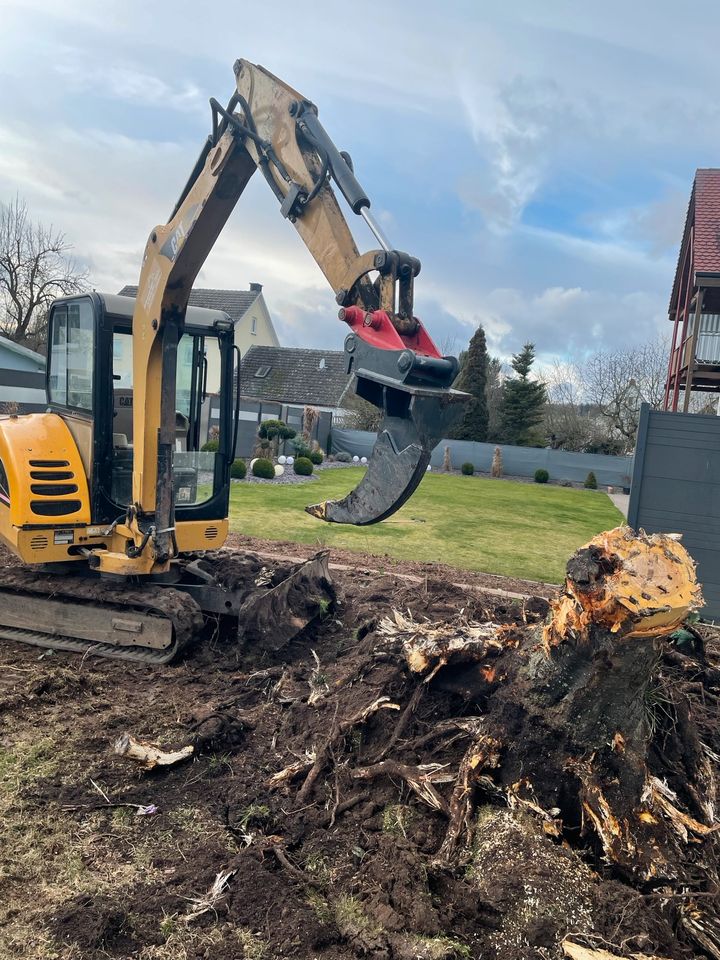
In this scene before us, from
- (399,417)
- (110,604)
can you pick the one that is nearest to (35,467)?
(110,604)

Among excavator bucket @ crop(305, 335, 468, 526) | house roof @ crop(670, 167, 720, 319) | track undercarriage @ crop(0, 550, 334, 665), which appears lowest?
track undercarriage @ crop(0, 550, 334, 665)

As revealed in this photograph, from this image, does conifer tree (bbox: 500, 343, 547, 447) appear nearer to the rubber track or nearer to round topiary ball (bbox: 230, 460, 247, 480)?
round topiary ball (bbox: 230, 460, 247, 480)

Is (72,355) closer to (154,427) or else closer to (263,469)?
(154,427)

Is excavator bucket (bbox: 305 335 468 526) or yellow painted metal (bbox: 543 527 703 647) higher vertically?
excavator bucket (bbox: 305 335 468 526)

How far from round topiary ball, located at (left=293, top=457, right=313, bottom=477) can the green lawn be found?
0.64 metres

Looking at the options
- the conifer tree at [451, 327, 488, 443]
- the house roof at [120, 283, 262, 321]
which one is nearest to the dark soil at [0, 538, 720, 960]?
the conifer tree at [451, 327, 488, 443]

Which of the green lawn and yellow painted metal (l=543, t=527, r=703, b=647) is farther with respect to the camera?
the green lawn

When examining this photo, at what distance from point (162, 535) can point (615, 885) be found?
12.8ft

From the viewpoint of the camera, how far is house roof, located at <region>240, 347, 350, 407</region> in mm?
36281

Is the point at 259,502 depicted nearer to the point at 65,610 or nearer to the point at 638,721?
the point at 65,610

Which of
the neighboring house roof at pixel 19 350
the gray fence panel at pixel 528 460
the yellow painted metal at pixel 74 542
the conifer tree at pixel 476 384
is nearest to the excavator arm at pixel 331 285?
the yellow painted metal at pixel 74 542

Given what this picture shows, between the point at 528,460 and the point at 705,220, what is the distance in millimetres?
13578

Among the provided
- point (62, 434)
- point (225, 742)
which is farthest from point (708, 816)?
point (62, 434)

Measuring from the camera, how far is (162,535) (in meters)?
5.39
